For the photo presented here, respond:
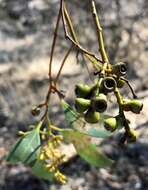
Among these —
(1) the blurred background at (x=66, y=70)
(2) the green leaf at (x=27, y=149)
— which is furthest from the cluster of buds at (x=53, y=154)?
(1) the blurred background at (x=66, y=70)

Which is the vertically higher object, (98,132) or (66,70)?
(98,132)

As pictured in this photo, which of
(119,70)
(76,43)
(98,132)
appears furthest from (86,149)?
(119,70)

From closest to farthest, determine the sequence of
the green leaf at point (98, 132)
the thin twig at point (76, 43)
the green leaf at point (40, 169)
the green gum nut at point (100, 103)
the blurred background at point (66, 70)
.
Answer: the green gum nut at point (100, 103), the thin twig at point (76, 43), the green leaf at point (98, 132), the green leaf at point (40, 169), the blurred background at point (66, 70)

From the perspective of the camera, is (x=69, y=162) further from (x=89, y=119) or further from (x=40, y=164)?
(x=89, y=119)

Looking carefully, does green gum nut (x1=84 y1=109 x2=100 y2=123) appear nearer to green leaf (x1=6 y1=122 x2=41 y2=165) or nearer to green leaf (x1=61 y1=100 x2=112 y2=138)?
green leaf (x1=61 y1=100 x2=112 y2=138)

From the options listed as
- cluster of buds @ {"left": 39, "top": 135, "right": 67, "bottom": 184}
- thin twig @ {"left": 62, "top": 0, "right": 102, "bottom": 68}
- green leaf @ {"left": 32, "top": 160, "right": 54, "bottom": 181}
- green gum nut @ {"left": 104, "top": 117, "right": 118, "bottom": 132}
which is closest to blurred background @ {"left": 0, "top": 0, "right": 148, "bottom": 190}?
green leaf @ {"left": 32, "top": 160, "right": 54, "bottom": 181}

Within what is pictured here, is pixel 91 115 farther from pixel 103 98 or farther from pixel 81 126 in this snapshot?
pixel 81 126

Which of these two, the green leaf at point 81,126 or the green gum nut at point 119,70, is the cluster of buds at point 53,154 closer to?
the green leaf at point 81,126
